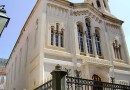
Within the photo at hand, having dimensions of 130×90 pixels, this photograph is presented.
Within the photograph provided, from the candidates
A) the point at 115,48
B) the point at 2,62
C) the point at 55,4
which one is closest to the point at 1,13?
the point at 55,4

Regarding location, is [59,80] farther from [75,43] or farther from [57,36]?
[75,43]

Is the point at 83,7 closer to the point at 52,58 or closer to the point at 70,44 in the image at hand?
the point at 70,44

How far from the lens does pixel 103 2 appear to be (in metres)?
24.8

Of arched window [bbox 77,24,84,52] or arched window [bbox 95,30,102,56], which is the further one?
arched window [bbox 95,30,102,56]

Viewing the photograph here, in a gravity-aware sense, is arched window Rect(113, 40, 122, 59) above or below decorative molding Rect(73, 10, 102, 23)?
below

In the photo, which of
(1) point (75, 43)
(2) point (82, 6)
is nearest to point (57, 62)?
(1) point (75, 43)

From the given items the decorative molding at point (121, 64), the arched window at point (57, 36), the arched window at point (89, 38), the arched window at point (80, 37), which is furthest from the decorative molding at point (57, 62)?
the decorative molding at point (121, 64)

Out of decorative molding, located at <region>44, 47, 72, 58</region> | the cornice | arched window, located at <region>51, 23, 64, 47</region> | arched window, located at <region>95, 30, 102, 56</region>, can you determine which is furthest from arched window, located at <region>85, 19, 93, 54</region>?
arched window, located at <region>51, 23, 64, 47</region>

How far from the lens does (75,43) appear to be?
16797mm

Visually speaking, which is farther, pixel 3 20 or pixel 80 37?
pixel 80 37

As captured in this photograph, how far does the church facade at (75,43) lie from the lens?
Result: 1538cm

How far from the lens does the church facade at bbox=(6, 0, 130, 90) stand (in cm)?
1538

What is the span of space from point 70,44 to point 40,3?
4674 millimetres

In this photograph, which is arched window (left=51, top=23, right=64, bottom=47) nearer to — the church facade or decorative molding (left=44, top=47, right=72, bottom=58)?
the church facade
